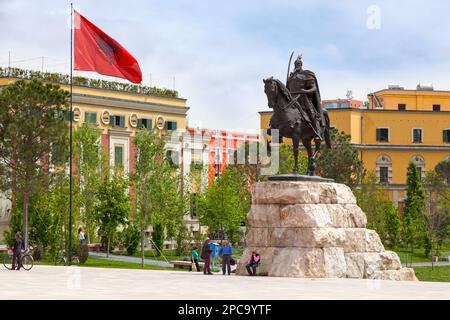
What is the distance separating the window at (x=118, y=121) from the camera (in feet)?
263

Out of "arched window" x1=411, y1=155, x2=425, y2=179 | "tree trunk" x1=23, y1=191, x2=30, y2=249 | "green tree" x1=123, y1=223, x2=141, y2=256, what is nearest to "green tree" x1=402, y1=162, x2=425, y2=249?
"arched window" x1=411, y1=155, x2=425, y2=179

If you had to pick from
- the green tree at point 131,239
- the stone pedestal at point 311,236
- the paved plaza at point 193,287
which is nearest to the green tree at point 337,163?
the green tree at point 131,239

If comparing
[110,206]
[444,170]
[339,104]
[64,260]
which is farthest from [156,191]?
[339,104]

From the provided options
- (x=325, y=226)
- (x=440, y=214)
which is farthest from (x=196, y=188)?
(x=325, y=226)

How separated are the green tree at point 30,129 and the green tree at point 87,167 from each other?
1261 centimetres

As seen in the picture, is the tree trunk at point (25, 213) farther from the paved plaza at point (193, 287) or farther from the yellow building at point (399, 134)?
the yellow building at point (399, 134)

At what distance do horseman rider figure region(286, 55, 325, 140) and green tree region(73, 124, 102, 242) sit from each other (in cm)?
3011

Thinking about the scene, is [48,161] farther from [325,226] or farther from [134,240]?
[325,226]

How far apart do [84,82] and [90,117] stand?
2.75m

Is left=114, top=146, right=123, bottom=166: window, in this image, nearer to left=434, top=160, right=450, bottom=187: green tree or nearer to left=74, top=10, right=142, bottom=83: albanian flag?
left=434, top=160, right=450, bottom=187: green tree

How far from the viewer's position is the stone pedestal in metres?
Answer: 30.6

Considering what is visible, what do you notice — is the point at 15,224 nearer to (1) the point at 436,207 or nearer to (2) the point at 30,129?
(2) the point at 30,129

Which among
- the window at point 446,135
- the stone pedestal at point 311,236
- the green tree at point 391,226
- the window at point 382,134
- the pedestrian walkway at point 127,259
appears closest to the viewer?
the stone pedestal at point 311,236
